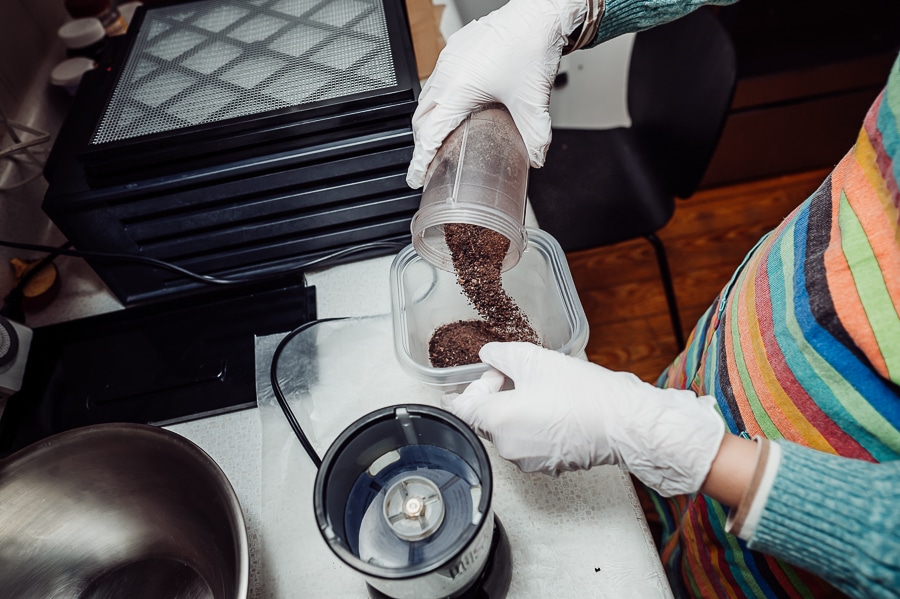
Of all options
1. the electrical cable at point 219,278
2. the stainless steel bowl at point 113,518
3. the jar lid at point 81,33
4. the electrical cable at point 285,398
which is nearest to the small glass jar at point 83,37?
the jar lid at point 81,33

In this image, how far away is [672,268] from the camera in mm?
1982

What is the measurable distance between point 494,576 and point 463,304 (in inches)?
17.1

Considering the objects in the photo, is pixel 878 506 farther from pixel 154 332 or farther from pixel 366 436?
pixel 154 332

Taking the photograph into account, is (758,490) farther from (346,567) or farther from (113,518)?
(113,518)

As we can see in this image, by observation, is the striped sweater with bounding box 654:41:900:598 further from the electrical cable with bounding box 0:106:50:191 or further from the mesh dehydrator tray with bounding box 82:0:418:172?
the electrical cable with bounding box 0:106:50:191

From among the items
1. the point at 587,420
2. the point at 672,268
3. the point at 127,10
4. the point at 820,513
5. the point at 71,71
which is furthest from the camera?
the point at 672,268

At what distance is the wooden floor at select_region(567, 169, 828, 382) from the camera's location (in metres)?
1.80

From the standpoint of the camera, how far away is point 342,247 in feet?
3.16

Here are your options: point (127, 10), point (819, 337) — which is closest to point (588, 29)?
point (819, 337)

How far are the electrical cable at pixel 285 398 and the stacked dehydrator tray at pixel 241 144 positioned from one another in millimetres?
143

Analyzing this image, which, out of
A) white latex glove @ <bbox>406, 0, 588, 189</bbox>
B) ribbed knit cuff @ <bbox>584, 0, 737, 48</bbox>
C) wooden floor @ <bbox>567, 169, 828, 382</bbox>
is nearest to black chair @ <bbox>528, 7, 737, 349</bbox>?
wooden floor @ <bbox>567, 169, 828, 382</bbox>

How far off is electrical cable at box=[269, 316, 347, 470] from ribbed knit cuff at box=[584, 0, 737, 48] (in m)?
0.63

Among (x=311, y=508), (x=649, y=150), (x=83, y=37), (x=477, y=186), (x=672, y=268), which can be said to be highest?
(x=83, y=37)

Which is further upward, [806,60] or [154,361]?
[154,361]
